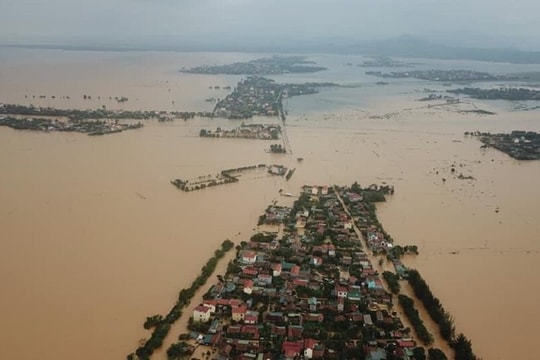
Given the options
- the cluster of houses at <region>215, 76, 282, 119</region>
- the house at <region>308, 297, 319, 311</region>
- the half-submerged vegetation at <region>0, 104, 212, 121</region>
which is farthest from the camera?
the cluster of houses at <region>215, 76, 282, 119</region>

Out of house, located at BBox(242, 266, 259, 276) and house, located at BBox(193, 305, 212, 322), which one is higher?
house, located at BBox(242, 266, 259, 276)

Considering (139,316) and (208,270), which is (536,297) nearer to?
(208,270)

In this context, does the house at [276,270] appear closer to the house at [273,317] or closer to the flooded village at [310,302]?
the flooded village at [310,302]

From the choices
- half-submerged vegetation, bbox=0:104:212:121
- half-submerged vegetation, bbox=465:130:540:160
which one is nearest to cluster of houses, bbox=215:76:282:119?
half-submerged vegetation, bbox=0:104:212:121

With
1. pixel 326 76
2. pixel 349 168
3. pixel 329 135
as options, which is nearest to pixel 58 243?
pixel 349 168

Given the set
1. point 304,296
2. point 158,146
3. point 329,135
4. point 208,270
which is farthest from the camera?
point 329,135

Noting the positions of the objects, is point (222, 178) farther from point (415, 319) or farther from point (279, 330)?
point (415, 319)

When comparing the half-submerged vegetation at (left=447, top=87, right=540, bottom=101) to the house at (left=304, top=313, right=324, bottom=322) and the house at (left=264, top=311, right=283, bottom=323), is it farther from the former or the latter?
the house at (left=264, top=311, right=283, bottom=323)
